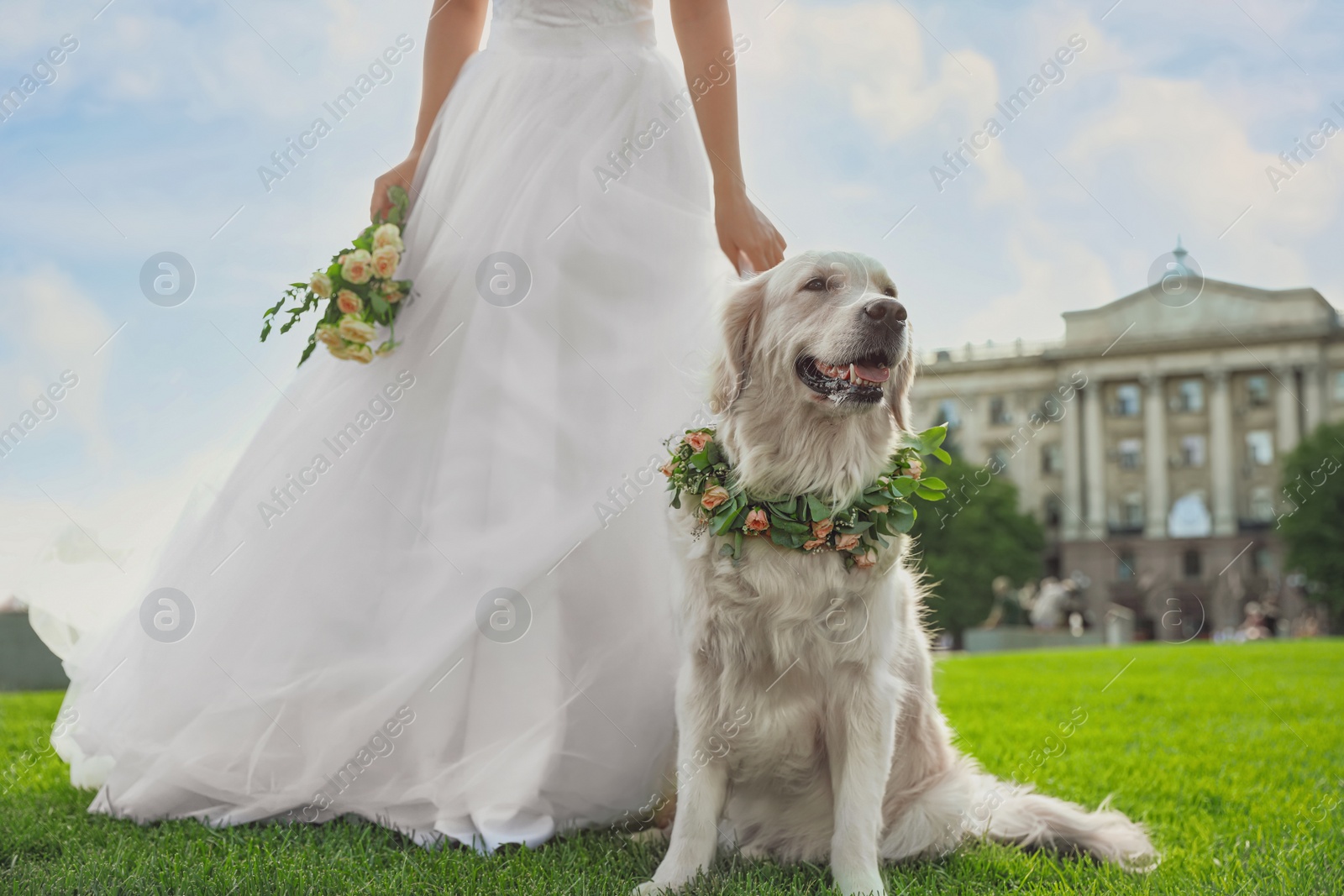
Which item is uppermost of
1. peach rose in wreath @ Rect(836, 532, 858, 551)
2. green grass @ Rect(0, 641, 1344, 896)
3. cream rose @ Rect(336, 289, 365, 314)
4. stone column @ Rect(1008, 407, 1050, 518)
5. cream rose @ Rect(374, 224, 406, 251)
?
stone column @ Rect(1008, 407, 1050, 518)

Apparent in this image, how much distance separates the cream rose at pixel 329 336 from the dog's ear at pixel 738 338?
1.27 m

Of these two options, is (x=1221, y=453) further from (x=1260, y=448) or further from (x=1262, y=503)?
(x=1262, y=503)

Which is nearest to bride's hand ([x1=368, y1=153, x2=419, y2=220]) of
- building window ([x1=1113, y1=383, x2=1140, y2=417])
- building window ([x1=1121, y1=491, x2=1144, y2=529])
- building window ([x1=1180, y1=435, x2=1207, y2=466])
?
building window ([x1=1121, y1=491, x2=1144, y2=529])

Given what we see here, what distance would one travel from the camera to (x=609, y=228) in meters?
3.55

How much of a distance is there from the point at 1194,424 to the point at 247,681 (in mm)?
67547

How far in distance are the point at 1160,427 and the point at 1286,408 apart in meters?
6.57

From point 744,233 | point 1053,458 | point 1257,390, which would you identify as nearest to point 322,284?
point 744,233

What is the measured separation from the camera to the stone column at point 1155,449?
62281mm

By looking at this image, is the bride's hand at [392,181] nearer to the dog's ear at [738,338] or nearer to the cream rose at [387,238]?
the cream rose at [387,238]

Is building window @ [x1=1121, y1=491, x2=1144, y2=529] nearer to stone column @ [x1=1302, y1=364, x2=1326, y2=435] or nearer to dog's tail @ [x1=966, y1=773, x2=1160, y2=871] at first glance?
stone column @ [x1=1302, y1=364, x2=1326, y2=435]

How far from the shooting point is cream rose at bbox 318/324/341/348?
3531mm

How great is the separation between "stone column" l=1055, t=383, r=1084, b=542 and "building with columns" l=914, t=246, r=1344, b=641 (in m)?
0.08

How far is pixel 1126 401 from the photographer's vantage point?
6500 cm

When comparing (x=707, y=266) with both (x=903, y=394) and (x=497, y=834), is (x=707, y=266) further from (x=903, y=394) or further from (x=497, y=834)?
(x=497, y=834)
